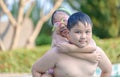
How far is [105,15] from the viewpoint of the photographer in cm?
1645

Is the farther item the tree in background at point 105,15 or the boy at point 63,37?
the tree in background at point 105,15

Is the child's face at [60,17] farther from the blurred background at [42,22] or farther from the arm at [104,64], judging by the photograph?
the blurred background at [42,22]

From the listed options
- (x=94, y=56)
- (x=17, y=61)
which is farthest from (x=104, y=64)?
(x=17, y=61)

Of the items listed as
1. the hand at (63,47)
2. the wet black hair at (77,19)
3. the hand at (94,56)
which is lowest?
the hand at (94,56)

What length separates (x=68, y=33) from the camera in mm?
2547

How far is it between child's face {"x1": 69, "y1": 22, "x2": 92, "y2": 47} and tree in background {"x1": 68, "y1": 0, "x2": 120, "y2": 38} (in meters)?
13.6

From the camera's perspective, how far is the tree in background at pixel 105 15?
634 inches

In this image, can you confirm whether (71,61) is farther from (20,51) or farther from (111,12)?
(111,12)

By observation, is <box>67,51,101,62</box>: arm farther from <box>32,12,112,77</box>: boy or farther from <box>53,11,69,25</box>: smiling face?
<box>53,11,69,25</box>: smiling face

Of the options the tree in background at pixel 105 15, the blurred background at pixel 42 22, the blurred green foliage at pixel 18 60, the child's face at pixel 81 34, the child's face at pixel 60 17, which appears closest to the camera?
the child's face at pixel 81 34

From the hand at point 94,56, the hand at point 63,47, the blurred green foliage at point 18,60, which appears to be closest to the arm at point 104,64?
the hand at point 94,56

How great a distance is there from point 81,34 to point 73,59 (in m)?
0.17

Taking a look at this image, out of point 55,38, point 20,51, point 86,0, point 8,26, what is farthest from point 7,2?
point 55,38

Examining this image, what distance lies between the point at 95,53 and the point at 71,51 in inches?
6.0
